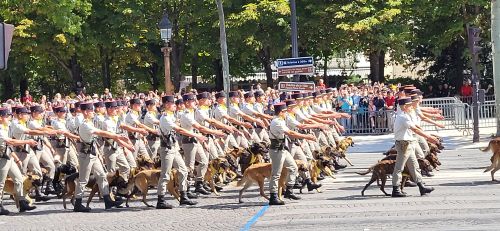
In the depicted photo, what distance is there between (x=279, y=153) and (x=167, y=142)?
82.1 inches

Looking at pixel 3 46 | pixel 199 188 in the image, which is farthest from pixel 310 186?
pixel 3 46

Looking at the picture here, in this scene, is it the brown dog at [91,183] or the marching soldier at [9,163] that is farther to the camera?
the brown dog at [91,183]

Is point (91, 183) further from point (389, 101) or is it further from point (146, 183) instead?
point (389, 101)

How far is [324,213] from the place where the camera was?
1808 cm

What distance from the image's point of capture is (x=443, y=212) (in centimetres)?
1730

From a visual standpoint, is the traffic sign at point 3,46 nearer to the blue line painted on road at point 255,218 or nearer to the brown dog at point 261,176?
the blue line painted on road at point 255,218

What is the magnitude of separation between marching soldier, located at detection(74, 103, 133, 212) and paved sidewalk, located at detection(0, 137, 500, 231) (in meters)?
0.32

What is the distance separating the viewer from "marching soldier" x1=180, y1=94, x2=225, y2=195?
21031 millimetres

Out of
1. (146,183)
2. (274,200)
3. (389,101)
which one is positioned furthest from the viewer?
(389,101)

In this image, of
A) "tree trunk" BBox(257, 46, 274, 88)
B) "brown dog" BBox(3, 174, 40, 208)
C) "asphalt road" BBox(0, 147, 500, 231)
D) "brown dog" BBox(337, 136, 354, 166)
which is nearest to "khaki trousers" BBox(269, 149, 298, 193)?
"asphalt road" BBox(0, 147, 500, 231)

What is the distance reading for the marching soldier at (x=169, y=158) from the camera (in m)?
19.8

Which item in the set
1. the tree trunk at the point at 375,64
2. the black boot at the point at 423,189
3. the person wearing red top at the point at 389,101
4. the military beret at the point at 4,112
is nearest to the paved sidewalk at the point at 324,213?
the black boot at the point at 423,189

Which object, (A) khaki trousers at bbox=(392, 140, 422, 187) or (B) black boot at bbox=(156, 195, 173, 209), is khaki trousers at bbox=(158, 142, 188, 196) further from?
(A) khaki trousers at bbox=(392, 140, 422, 187)

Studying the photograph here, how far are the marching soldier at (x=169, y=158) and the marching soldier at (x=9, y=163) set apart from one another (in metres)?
2.42
